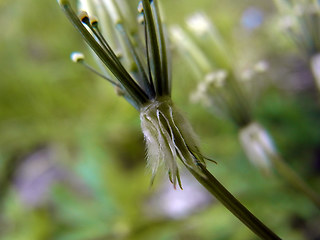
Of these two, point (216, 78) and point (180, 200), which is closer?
point (216, 78)

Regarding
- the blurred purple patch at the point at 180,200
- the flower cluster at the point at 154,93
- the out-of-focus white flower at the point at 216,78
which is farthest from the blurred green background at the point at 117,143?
the flower cluster at the point at 154,93

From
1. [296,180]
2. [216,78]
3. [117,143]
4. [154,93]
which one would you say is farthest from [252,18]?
[154,93]

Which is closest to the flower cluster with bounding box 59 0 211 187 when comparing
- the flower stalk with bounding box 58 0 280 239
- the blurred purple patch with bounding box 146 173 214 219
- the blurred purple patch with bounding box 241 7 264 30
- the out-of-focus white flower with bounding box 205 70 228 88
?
the flower stalk with bounding box 58 0 280 239

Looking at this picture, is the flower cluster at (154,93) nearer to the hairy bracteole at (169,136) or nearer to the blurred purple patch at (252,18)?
the hairy bracteole at (169,136)

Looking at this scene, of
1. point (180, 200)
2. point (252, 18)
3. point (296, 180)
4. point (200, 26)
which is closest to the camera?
point (296, 180)

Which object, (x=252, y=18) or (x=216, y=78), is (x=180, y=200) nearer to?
(x=216, y=78)

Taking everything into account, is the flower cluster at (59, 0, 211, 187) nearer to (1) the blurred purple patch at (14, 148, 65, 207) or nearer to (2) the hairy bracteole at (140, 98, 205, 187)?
(2) the hairy bracteole at (140, 98, 205, 187)

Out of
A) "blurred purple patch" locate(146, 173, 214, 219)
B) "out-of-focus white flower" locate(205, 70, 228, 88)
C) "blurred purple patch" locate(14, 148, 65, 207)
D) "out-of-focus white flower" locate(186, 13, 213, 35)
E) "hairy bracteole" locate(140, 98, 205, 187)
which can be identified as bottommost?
"hairy bracteole" locate(140, 98, 205, 187)

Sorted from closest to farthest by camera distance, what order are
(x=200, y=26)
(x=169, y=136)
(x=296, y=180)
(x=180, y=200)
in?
1. (x=169, y=136)
2. (x=296, y=180)
3. (x=200, y=26)
4. (x=180, y=200)
